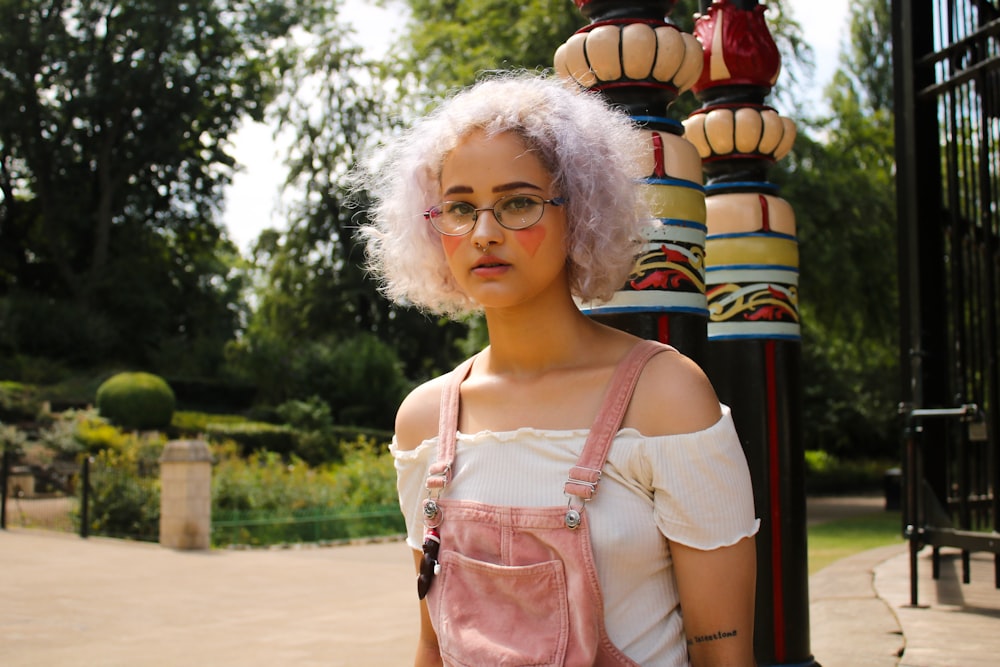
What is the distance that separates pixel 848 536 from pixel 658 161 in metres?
11.5

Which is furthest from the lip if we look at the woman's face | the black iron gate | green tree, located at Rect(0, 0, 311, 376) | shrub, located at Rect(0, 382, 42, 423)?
green tree, located at Rect(0, 0, 311, 376)

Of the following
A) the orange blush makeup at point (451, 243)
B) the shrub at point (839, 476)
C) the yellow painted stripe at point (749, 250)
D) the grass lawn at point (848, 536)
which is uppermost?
the yellow painted stripe at point (749, 250)

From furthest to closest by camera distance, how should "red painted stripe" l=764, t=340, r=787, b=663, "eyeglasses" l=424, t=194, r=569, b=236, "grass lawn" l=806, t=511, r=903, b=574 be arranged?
"grass lawn" l=806, t=511, r=903, b=574 → "red painted stripe" l=764, t=340, r=787, b=663 → "eyeglasses" l=424, t=194, r=569, b=236

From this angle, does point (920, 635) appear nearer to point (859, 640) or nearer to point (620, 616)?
point (859, 640)

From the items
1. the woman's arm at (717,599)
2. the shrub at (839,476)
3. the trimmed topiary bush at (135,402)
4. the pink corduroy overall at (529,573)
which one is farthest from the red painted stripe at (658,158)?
the trimmed topiary bush at (135,402)

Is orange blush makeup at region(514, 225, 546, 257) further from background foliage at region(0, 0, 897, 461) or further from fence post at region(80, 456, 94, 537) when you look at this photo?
background foliage at region(0, 0, 897, 461)

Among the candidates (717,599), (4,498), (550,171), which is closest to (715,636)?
(717,599)

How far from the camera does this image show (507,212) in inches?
72.5

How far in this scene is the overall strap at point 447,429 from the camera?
185 centimetres

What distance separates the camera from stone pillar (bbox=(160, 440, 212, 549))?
11.7 m

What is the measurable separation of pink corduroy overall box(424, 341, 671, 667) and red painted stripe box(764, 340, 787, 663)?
1823 mm

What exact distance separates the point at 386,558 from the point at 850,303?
10293mm

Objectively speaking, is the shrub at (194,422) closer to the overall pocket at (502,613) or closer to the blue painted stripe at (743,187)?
the blue painted stripe at (743,187)

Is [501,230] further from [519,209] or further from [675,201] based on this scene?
[675,201]
